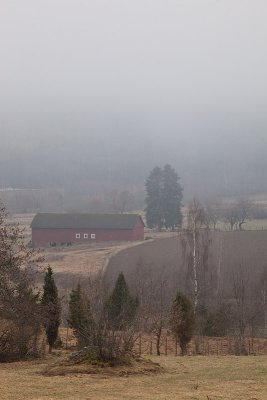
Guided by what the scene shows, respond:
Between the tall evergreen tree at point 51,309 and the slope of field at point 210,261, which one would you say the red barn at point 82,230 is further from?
the tall evergreen tree at point 51,309

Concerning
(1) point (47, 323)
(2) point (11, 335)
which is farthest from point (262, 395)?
(1) point (47, 323)

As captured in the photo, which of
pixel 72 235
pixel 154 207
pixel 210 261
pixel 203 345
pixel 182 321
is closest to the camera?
pixel 182 321

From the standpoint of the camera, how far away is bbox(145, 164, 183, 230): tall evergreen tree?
98.6m

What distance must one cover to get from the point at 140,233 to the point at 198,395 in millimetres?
70377

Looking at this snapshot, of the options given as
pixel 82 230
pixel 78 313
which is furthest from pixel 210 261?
pixel 82 230

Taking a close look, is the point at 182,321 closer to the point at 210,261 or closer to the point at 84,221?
the point at 210,261

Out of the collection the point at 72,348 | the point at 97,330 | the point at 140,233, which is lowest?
the point at 72,348

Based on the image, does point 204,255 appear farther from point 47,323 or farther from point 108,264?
point 47,323

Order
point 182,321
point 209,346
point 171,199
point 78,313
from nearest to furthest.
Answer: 1. point 78,313
2. point 182,321
3. point 209,346
4. point 171,199

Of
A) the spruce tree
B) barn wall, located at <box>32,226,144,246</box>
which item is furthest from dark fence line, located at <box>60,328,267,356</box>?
barn wall, located at <box>32,226,144,246</box>

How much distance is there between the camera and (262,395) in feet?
43.8

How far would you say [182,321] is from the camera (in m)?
27.7

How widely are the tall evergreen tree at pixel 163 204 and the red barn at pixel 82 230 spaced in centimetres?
1446

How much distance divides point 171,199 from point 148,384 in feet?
283
